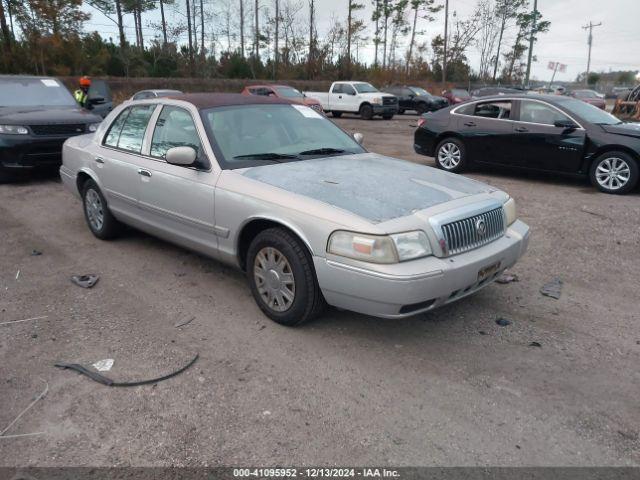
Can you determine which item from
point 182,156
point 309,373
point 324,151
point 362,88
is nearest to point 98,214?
point 182,156

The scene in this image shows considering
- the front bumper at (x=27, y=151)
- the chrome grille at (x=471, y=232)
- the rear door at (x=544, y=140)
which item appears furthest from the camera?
the rear door at (x=544, y=140)

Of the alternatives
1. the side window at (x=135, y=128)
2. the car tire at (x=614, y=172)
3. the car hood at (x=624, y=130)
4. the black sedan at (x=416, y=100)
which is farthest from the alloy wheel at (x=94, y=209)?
the black sedan at (x=416, y=100)

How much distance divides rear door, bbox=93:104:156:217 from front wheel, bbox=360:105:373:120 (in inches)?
803

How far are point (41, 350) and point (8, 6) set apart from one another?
25379mm

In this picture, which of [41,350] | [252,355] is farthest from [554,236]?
[41,350]

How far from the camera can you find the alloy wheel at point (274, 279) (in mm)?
3697

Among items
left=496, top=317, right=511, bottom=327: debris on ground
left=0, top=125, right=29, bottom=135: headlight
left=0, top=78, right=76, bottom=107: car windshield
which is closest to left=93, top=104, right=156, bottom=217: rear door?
left=496, top=317, right=511, bottom=327: debris on ground

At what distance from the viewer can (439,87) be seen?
47.2 meters

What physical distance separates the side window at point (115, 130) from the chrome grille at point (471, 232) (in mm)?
3625

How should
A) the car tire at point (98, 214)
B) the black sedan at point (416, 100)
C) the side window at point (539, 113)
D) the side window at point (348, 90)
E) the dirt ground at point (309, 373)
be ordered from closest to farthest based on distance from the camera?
the dirt ground at point (309, 373) < the car tire at point (98, 214) < the side window at point (539, 113) < the side window at point (348, 90) < the black sedan at point (416, 100)

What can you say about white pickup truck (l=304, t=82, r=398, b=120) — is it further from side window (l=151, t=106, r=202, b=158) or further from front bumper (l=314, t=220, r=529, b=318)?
front bumper (l=314, t=220, r=529, b=318)

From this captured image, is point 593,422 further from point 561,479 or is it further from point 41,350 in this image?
point 41,350

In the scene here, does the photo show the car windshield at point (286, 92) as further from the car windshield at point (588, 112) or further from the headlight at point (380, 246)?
the headlight at point (380, 246)

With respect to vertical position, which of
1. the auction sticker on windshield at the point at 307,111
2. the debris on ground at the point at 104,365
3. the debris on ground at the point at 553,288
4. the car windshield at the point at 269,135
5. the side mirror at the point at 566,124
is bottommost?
the debris on ground at the point at 104,365
